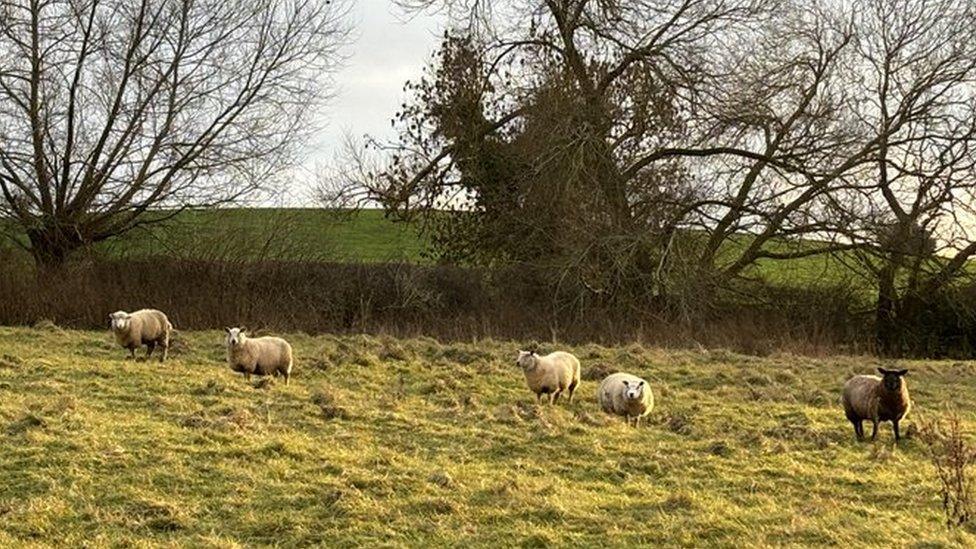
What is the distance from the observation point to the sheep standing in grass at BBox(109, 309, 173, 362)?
584 inches

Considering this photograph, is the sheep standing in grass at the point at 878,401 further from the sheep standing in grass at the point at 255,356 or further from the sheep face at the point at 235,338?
the sheep face at the point at 235,338

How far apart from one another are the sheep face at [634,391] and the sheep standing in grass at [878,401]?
7.08 ft

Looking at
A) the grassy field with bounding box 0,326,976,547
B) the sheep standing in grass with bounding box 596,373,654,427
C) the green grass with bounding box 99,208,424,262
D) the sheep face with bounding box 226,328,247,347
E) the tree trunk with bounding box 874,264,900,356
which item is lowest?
the grassy field with bounding box 0,326,976,547

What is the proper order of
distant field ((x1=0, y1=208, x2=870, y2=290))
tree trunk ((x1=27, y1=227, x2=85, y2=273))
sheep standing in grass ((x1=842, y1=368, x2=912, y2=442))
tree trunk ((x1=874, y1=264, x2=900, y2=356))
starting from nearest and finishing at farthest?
1. sheep standing in grass ((x1=842, y1=368, x2=912, y2=442))
2. tree trunk ((x1=874, y1=264, x2=900, y2=356))
3. tree trunk ((x1=27, y1=227, x2=85, y2=273))
4. distant field ((x1=0, y1=208, x2=870, y2=290))

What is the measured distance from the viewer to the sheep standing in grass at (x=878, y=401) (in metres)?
10.3

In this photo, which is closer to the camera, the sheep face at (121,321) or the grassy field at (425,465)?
the grassy field at (425,465)

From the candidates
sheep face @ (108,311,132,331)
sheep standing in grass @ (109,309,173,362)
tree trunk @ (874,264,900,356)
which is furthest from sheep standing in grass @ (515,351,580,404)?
tree trunk @ (874,264,900,356)

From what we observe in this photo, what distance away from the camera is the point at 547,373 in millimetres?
12180

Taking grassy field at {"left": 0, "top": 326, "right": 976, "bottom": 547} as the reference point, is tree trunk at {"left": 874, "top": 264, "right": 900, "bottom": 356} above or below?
above

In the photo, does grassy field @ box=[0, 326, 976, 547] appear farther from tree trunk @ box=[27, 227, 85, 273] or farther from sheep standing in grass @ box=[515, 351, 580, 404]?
tree trunk @ box=[27, 227, 85, 273]

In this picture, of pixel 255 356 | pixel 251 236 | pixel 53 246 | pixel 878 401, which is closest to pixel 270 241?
pixel 251 236

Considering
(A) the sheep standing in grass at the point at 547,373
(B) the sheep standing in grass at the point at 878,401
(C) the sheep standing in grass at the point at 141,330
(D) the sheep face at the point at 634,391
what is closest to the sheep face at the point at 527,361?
(A) the sheep standing in grass at the point at 547,373

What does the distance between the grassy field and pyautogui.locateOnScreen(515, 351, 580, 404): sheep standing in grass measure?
17.4 inches

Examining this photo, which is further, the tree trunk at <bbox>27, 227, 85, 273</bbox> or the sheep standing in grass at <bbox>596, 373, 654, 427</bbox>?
the tree trunk at <bbox>27, 227, 85, 273</bbox>
